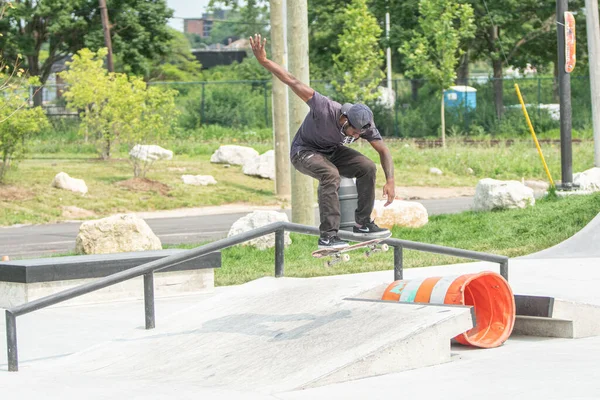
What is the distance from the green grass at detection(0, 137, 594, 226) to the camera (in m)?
23.0

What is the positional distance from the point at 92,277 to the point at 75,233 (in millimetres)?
9322

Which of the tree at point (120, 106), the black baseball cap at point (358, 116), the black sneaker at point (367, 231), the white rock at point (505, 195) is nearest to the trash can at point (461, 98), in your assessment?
the tree at point (120, 106)

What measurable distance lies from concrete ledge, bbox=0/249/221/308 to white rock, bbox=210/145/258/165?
60.5ft

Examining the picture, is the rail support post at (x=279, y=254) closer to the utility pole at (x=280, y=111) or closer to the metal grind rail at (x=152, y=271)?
the metal grind rail at (x=152, y=271)

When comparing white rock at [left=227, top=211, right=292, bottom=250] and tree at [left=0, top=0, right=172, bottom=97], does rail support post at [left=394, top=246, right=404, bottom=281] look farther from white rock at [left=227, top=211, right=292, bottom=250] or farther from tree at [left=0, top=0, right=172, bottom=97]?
tree at [left=0, top=0, right=172, bottom=97]

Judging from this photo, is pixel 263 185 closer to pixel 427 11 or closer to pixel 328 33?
pixel 427 11

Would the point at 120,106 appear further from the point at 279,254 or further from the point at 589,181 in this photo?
the point at 279,254

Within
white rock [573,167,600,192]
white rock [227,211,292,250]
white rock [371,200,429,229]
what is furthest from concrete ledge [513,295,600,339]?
white rock [573,167,600,192]

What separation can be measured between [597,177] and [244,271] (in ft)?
29.5

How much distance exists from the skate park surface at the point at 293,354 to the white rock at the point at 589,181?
10263mm

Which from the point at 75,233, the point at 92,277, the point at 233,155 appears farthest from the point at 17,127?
the point at 92,277

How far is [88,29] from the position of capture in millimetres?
47219

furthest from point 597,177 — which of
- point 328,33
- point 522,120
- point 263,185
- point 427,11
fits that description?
point 328,33

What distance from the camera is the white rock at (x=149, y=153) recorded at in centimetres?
2616
